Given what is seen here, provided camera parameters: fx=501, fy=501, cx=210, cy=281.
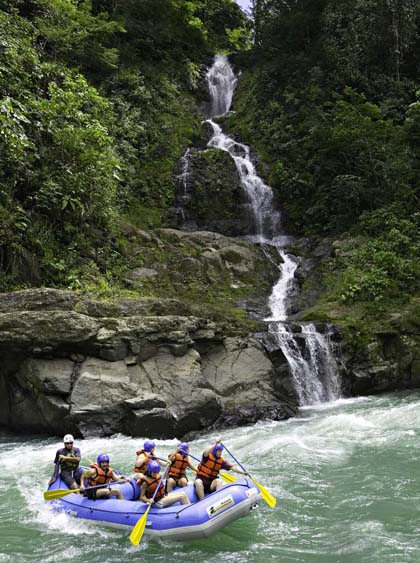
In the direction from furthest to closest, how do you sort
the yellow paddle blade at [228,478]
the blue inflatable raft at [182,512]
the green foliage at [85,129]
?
1. the green foliage at [85,129]
2. the yellow paddle blade at [228,478]
3. the blue inflatable raft at [182,512]

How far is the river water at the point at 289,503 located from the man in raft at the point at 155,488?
51cm

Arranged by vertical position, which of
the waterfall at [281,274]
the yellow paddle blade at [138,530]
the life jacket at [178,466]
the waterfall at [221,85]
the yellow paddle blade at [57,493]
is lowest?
the yellow paddle blade at [138,530]

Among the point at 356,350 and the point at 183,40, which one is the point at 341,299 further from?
the point at 183,40

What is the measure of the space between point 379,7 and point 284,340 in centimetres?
1749

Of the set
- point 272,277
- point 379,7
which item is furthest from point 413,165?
point 379,7

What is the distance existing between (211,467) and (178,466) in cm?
56

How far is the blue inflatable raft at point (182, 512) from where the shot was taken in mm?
6348

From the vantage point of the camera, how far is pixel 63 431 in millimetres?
10969

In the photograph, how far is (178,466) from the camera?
7.37 metres

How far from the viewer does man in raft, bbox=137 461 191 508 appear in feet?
22.1

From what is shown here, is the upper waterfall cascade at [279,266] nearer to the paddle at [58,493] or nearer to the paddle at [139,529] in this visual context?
the paddle at [58,493]

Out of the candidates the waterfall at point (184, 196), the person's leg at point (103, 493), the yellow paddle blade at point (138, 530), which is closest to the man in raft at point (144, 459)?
the person's leg at point (103, 493)

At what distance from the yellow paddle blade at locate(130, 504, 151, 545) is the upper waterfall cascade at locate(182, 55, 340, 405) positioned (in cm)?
758

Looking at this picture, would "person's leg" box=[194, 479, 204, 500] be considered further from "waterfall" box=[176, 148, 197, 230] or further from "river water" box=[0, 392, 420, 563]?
"waterfall" box=[176, 148, 197, 230]
